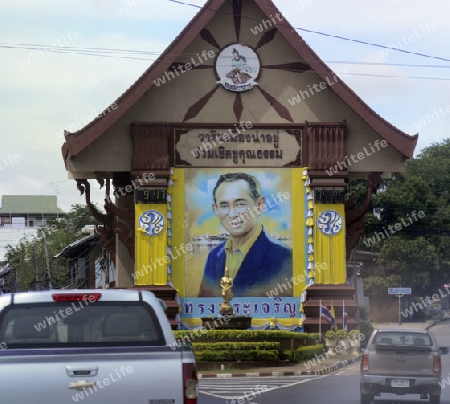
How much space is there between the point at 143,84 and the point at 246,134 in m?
4.27

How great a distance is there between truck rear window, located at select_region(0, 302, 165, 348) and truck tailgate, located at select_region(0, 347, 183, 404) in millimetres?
1055

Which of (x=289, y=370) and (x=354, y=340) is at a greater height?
(x=354, y=340)

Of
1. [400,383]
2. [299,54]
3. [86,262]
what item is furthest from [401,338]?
[86,262]

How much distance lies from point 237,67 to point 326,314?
993cm

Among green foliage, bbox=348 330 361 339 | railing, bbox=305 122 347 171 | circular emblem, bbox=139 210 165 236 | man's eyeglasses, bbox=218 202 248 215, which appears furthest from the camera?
man's eyeglasses, bbox=218 202 248 215

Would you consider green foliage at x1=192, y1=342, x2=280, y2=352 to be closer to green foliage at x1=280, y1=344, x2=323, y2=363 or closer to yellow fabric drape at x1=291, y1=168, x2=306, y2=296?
green foliage at x1=280, y1=344, x2=323, y2=363

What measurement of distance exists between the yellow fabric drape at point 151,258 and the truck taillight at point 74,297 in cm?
2860

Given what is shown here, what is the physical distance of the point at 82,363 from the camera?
31.0 ft

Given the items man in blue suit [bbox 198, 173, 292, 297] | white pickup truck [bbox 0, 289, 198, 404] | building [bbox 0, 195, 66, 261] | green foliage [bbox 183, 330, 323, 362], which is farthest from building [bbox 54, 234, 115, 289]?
building [bbox 0, 195, 66, 261]

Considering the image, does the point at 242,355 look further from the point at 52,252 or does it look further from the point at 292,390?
the point at 52,252

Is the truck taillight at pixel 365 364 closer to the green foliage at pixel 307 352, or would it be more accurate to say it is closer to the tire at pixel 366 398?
the tire at pixel 366 398

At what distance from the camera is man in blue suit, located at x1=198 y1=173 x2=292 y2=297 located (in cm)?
3984

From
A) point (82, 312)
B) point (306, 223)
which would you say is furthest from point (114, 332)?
point (306, 223)

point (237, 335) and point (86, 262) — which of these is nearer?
point (237, 335)
